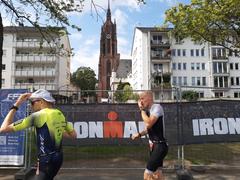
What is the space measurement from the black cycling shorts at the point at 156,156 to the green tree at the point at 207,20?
1612 centimetres

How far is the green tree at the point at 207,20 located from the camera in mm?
20016

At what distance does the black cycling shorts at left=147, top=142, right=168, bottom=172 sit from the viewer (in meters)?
5.25

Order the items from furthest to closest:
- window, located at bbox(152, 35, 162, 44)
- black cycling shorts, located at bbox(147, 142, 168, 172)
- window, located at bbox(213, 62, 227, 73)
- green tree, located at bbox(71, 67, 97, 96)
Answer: green tree, located at bbox(71, 67, 97, 96)
window, located at bbox(213, 62, 227, 73)
window, located at bbox(152, 35, 162, 44)
black cycling shorts, located at bbox(147, 142, 168, 172)

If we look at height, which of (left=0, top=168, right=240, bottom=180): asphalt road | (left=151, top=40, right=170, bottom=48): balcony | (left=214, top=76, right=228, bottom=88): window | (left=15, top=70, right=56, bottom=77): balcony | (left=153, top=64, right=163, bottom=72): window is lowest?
(left=0, top=168, right=240, bottom=180): asphalt road

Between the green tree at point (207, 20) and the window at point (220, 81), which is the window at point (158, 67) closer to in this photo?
the window at point (220, 81)

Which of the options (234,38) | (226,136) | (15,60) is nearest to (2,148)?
(226,136)

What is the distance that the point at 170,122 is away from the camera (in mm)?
8727

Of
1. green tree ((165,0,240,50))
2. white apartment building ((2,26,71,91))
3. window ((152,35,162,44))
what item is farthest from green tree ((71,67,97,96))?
green tree ((165,0,240,50))

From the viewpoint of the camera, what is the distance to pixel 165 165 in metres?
9.32

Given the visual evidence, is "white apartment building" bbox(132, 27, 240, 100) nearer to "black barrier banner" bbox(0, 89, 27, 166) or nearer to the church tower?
the church tower

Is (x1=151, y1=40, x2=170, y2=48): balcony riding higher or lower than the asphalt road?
higher

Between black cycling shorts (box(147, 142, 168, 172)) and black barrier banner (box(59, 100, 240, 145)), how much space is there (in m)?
3.40

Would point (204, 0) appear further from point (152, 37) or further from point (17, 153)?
point (152, 37)

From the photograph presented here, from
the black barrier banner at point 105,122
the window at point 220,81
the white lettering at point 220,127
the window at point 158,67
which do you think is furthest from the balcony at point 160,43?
the black barrier banner at point 105,122
